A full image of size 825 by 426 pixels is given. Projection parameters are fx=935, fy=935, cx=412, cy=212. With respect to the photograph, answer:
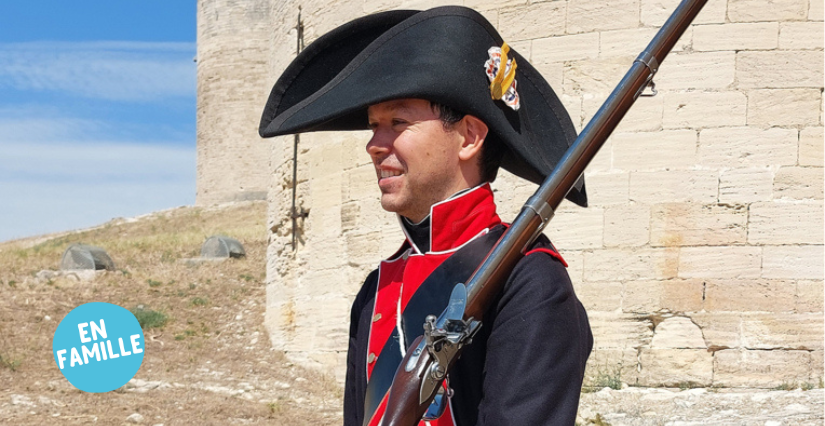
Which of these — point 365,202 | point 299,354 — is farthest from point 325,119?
point 299,354

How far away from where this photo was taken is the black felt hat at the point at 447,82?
2244 millimetres

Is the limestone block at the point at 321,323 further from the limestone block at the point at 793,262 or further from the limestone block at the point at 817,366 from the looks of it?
the limestone block at the point at 817,366

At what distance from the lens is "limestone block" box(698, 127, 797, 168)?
6.65 m

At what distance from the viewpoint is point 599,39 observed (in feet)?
23.2

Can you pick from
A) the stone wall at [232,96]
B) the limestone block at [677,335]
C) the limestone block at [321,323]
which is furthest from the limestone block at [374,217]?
the stone wall at [232,96]

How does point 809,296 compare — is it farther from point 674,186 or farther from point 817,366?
point 674,186

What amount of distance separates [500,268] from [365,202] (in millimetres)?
6559

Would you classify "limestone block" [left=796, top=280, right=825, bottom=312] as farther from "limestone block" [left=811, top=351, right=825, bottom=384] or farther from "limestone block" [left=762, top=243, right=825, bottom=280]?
"limestone block" [left=811, top=351, right=825, bottom=384]

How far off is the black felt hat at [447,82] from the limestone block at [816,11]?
196 inches

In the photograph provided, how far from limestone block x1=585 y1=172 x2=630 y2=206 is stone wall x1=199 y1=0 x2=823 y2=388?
10 millimetres

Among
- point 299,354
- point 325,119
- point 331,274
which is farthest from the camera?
point 299,354

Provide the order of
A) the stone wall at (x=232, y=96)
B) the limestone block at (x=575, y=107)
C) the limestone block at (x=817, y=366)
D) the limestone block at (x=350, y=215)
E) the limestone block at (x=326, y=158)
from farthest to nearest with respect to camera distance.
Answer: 1. the stone wall at (x=232, y=96)
2. the limestone block at (x=326, y=158)
3. the limestone block at (x=350, y=215)
4. the limestone block at (x=575, y=107)
5. the limestone block at (x=817, y=366)

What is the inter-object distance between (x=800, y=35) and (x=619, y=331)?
8.22 ft

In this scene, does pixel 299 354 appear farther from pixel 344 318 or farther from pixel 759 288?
pixel 759 288
